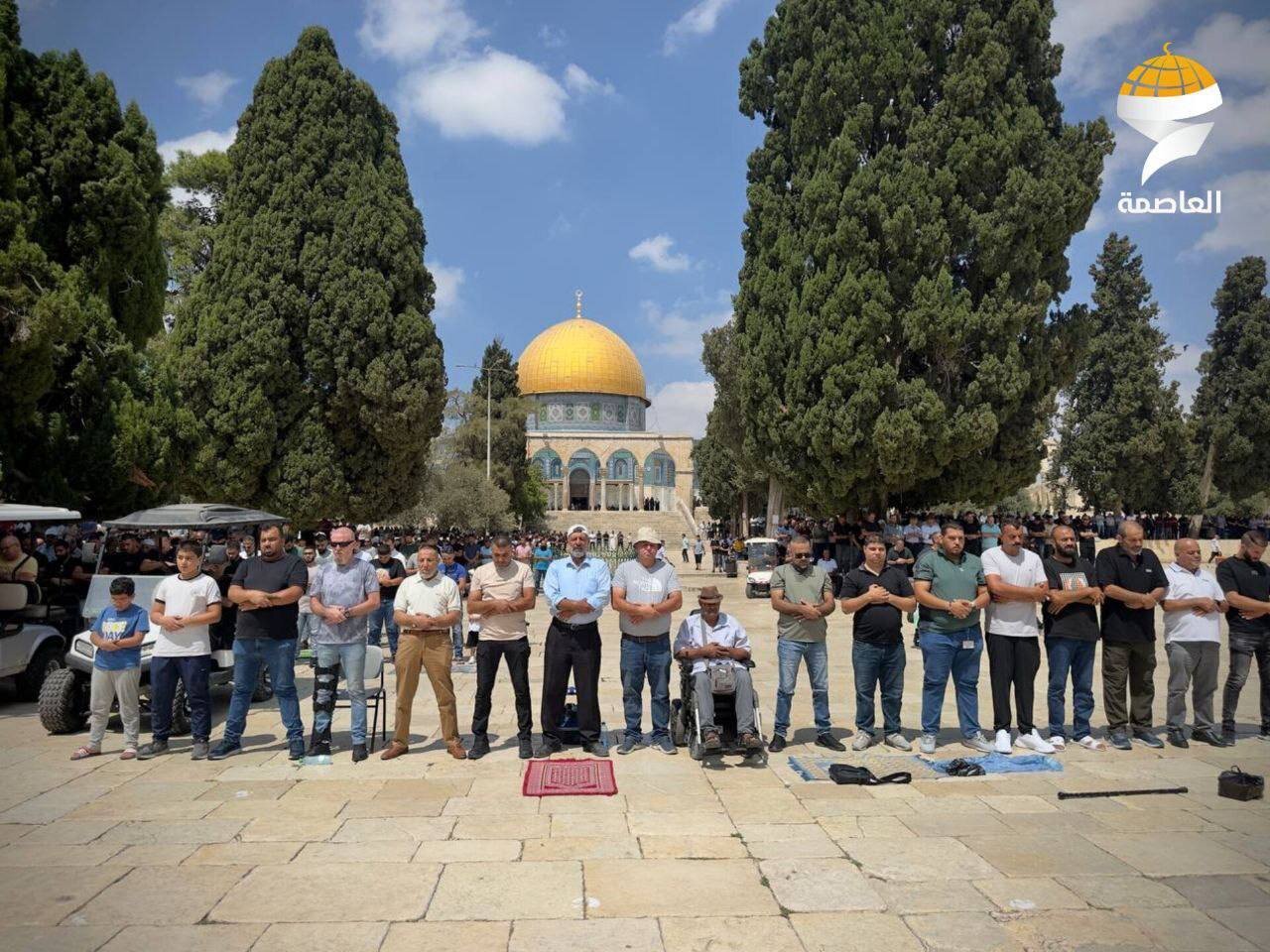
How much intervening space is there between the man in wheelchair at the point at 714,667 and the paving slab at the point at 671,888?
176cm

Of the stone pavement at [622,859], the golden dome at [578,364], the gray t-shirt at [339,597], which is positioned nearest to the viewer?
the stone pavement at [622,859]

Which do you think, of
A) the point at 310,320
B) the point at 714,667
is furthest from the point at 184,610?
the point at 310,320

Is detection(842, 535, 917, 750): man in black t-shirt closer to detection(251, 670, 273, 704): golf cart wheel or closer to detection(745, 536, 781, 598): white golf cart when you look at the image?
detection(251, 670, 273, 704): golf cart wheel

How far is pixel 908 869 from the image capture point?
14.4ft

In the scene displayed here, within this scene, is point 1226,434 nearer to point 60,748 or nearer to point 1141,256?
point 1141,256

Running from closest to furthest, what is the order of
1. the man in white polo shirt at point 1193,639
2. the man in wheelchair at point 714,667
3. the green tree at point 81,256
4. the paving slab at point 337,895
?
the paving slab at point 337,895
the man in wheelchair at point 714,667
the man in white polo shirt at point 1193,639
the green tree at point 81,256

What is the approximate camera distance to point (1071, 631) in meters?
6.76

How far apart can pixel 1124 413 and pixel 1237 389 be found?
5.75 meters

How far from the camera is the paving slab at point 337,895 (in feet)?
12.7

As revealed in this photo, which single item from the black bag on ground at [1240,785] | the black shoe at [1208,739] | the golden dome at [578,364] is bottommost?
the black shoe at [1208,739]

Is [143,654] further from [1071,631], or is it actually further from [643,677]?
[1071,631]

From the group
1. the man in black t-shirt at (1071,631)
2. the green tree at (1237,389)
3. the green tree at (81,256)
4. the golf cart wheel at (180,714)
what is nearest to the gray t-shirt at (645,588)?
the man in black t-shirt at (1071,631)

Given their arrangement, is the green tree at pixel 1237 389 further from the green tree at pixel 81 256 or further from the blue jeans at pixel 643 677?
the green tree at pixel 81 256

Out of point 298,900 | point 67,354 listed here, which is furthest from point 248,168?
point 298,900
